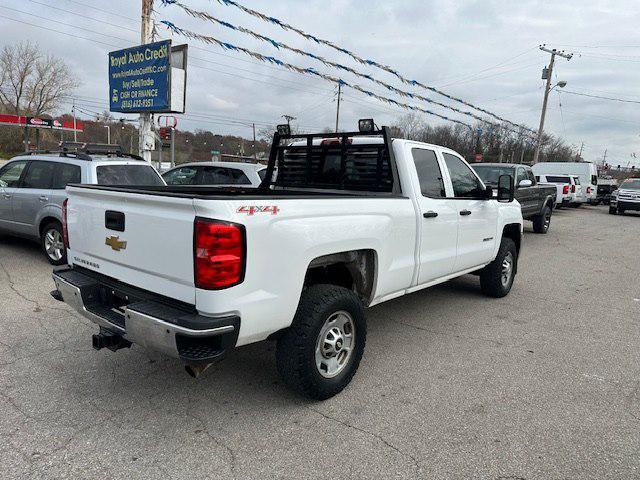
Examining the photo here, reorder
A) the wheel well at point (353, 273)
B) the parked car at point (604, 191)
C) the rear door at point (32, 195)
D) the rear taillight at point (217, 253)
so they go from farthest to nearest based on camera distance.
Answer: the parked car at point (604, 191)
the rear door at point (32, 195)
the wheel well at point (353, 273)
the rear taillight at point (217, 253)

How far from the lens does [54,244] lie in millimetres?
7090

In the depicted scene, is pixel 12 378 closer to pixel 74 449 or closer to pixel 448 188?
pixel 74 449

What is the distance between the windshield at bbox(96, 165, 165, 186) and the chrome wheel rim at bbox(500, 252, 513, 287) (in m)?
5.29

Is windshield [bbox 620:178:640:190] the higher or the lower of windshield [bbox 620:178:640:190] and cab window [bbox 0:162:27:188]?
the higher

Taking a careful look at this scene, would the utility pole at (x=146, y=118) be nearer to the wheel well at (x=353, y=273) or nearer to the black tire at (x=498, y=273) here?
the black tire at (x=498, y=273)

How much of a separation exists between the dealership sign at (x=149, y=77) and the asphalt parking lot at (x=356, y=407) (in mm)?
8172

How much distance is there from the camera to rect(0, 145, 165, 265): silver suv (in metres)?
6.92

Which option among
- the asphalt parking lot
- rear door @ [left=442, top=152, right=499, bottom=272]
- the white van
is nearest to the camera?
the asphalt parking lot

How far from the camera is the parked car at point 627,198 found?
20.9 m

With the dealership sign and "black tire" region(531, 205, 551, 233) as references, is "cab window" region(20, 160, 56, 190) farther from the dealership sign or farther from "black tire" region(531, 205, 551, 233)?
"black tire" region(531, 205, 551, 233)

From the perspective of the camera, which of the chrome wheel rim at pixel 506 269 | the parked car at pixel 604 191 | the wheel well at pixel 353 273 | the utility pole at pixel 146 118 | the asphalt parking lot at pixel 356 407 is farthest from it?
the parked car at pixel 604 191

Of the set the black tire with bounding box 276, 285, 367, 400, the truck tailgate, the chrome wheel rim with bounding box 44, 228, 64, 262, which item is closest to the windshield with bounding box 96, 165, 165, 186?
the chrome wheel rim with bounding box 44, 228, 64, 262

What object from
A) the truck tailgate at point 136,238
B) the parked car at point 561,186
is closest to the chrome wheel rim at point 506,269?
the truck tailgate at point 136,238

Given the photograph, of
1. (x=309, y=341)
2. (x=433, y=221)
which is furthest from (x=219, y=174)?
(x=309, y=341)
